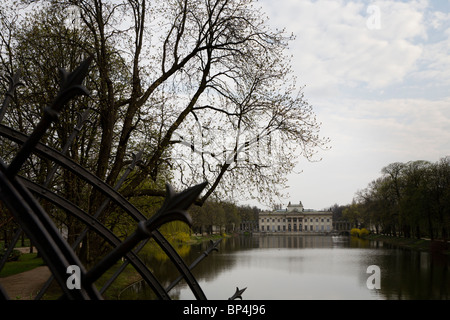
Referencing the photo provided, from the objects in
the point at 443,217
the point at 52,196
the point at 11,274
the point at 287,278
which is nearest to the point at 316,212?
the point at 443,217

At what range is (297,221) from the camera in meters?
138

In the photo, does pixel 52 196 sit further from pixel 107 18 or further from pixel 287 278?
pixel 287 278

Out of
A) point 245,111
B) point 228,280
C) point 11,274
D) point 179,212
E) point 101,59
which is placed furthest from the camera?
point 228,280

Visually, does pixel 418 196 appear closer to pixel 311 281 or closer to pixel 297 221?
pixel 311 281

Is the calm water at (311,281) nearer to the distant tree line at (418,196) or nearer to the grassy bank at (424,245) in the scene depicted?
the grassy bank at (424,245)

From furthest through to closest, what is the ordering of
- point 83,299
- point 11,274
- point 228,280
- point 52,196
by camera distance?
point 228,280, point 11,274, point 52,196, point 83,299

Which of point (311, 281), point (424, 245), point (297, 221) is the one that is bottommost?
point (311, 281)

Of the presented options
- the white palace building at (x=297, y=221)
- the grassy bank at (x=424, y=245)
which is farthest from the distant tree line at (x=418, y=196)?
the white palace building at (x=297, y=221)

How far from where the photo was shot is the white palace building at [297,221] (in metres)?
136

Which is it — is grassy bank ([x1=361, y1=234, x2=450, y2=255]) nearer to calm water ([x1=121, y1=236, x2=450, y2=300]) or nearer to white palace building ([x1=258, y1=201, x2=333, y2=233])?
calm water ([x1=121, y1=236, x2=450, y2=300])

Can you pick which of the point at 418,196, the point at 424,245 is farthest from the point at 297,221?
the point at 418,196

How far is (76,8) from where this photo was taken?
13430 mm

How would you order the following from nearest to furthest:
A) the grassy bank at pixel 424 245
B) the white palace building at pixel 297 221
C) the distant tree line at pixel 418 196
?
the grassy bank at pixel 424 245, the distant tree line at pixel 418 196, the white palace building at pixel 297 221

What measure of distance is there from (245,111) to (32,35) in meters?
7.19
